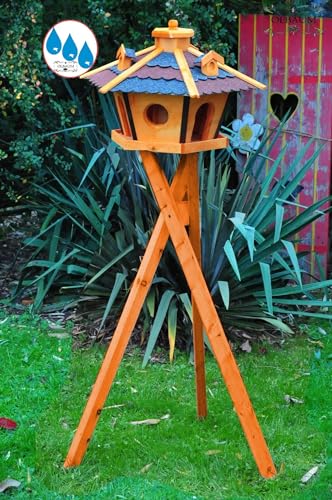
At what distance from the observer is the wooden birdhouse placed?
3.65 m

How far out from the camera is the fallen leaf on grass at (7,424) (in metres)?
4.49

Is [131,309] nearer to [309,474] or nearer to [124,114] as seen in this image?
[124,114]

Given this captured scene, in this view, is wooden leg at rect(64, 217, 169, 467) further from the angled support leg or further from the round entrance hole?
the round entrance hole

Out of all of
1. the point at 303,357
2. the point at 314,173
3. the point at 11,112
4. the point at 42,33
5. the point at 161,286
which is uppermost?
the point at 42,33

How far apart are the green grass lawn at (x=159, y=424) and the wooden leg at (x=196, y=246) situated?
148mm

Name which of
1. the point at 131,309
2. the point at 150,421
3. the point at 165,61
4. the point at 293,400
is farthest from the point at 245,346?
the point at 165,61

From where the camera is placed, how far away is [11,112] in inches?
257

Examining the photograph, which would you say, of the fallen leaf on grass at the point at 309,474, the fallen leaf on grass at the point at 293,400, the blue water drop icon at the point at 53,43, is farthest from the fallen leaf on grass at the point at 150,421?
the blue water drop icon at the point at 53,43

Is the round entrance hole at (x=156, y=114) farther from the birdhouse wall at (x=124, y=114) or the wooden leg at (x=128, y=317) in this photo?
the wooden leg at (x=128, y=317)

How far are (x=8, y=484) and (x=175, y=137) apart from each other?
1670mm

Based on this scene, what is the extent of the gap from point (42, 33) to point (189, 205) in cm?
275

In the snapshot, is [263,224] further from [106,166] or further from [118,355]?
[118,355]

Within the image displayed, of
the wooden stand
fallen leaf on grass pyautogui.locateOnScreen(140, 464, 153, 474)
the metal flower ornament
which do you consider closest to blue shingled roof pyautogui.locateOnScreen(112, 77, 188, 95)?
the wooden stand

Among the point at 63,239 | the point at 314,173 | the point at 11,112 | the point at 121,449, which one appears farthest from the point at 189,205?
the point at 11,112
